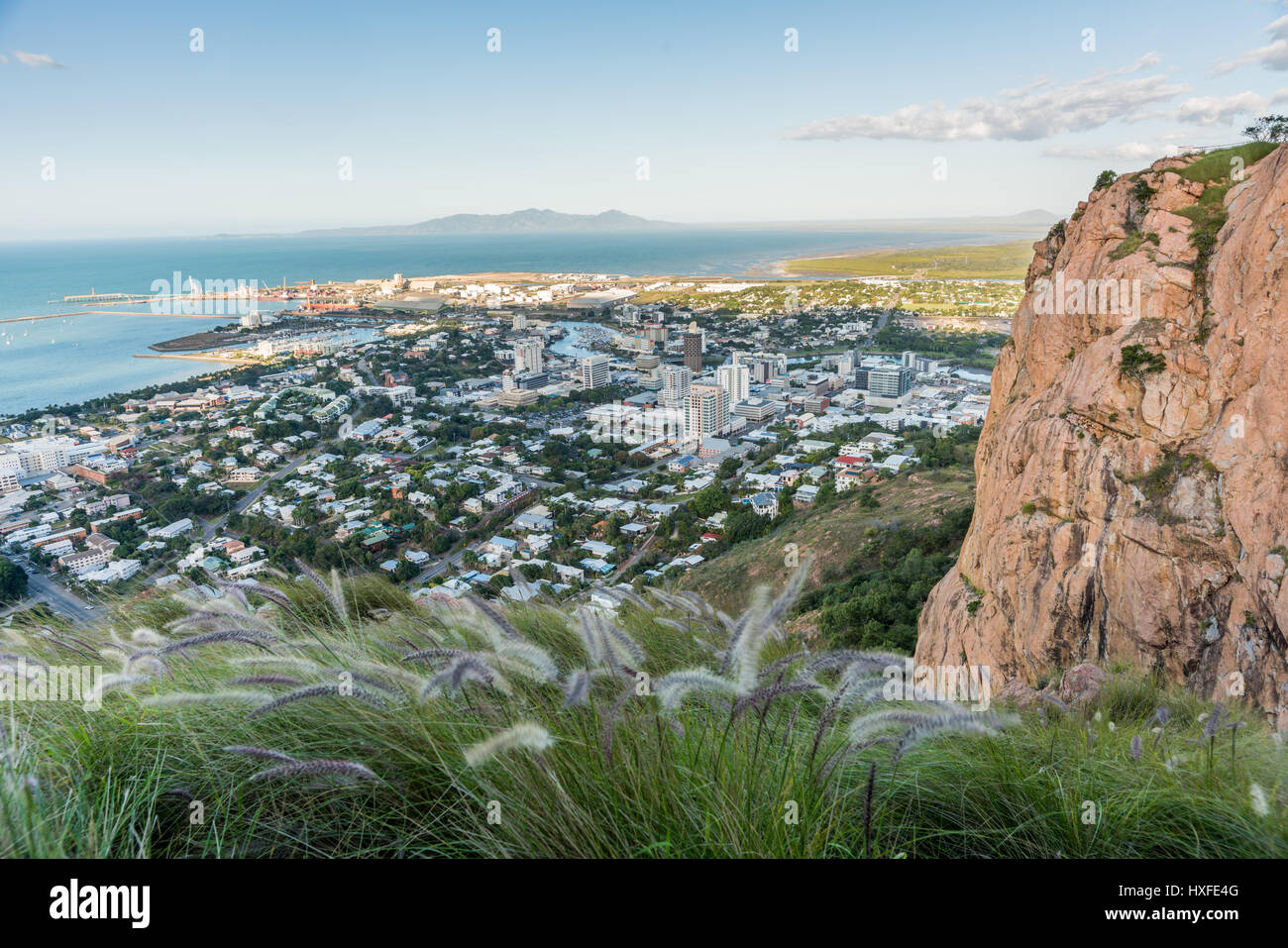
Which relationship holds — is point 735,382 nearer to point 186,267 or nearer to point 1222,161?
point 1222,161

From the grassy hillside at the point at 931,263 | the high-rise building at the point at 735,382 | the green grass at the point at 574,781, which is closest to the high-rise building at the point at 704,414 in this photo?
the high-rise building at the point at 735,382

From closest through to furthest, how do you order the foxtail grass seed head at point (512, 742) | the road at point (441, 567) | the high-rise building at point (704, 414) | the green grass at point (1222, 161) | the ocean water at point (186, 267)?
the foxtail grass seed head at point (512, 742) → the green grass at point (1222, 161) → the road at point (441, 567) → the ocean water at point (186, 267) → the high-rise building at point (704, 414)

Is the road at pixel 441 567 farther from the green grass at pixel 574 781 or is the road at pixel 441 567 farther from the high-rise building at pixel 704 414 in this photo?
the high-rise building at pixel 704 414

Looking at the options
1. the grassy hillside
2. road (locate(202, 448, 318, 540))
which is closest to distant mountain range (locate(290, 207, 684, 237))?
the grassy hillside

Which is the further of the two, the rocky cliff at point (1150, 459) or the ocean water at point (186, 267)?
the ocean water at point (186, 267)
